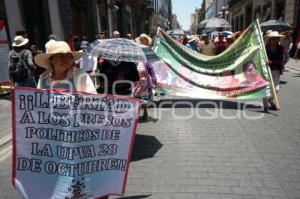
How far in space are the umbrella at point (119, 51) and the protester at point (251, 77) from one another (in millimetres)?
3315

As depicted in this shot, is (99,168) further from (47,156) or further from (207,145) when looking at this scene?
(207,145)

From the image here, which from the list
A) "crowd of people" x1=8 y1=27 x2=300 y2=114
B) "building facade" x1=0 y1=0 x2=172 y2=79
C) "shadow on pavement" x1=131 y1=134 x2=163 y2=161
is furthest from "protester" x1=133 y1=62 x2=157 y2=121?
"building facade" x1=0 y1=0 x2=172 y2=79

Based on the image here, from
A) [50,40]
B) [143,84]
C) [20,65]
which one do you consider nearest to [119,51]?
[143,84]

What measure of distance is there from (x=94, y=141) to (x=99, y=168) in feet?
0.87

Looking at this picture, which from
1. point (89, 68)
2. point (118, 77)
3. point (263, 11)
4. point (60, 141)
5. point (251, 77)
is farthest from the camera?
point (263, 11)

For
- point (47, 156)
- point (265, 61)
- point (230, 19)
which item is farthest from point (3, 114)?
point (230, 19)

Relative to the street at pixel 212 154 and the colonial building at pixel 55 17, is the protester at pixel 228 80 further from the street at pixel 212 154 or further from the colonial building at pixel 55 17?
the colonial building at pixel 55 17

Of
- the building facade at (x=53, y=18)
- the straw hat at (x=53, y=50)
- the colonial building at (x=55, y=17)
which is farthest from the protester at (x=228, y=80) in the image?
the colonial building at (x=55, y=17)

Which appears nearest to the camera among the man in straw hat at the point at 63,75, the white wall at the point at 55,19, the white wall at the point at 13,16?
the man in straw hat at the point at 63,75

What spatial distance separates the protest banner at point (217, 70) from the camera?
7867 millimetres

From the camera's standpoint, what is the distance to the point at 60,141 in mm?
3109

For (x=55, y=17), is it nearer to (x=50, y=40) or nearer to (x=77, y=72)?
(x=50, y=40)

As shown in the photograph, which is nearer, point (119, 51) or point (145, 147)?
point (119, 51)

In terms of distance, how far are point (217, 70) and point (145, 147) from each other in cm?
362
